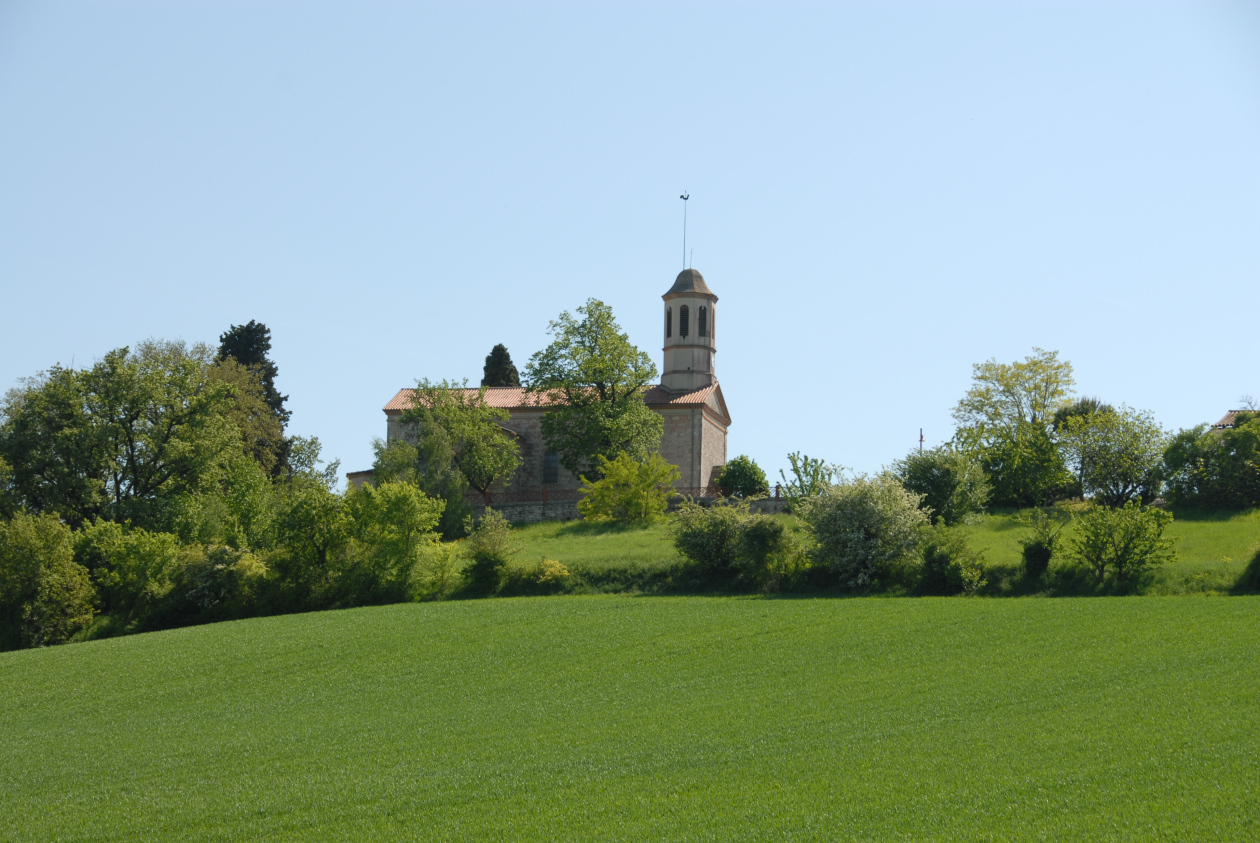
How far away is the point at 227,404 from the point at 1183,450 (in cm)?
3884

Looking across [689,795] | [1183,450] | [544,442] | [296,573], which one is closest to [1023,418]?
[1183,450]

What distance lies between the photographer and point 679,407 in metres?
54.4

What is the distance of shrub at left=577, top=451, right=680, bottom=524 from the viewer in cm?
4484

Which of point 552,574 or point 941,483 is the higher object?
point 941,483

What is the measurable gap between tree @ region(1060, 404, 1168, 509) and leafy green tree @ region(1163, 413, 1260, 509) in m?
0.64

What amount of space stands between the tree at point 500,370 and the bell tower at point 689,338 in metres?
11.3

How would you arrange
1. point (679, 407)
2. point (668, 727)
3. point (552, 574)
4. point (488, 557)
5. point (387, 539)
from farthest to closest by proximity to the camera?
point (679, 407) → point (387, 539) → point (488, 557) → point (552, 574) → point (668, 727)

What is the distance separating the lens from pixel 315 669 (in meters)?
23.5

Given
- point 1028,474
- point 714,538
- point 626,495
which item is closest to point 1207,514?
point 1028,474

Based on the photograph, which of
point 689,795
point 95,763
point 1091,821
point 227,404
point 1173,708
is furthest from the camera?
point 227,404

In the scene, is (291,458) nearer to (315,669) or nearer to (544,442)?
(544,442)

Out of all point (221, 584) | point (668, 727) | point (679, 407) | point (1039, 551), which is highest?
point (679, 407)

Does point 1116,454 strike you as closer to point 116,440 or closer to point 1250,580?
point 1250,580

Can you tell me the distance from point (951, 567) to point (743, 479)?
2043 centimetres
